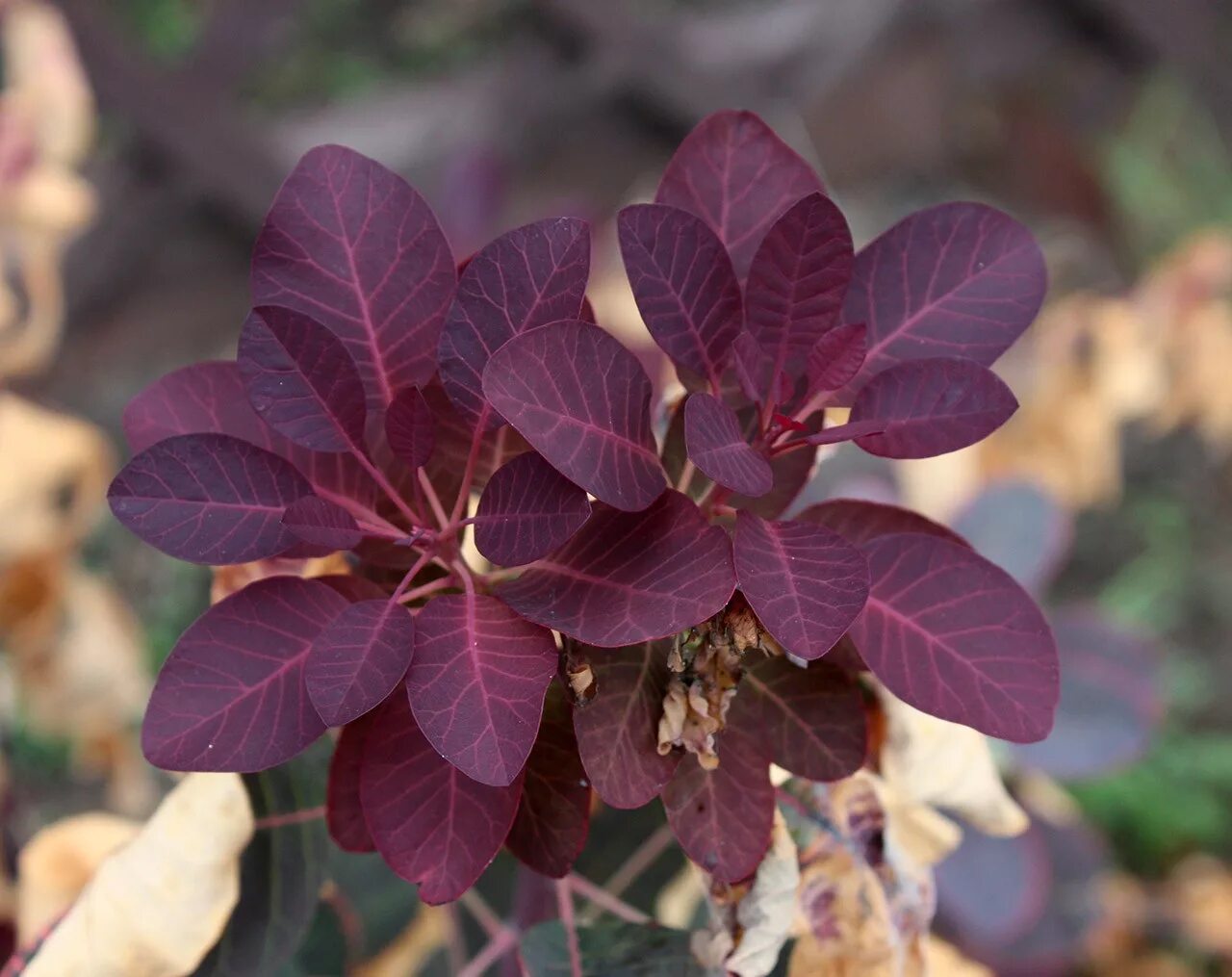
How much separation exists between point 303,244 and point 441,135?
6.24 ft

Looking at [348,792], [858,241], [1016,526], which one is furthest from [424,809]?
[858,241]

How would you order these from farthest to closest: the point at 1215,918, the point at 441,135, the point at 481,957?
the point at 441,135 → the point at 1215,918 → the point at 481,957

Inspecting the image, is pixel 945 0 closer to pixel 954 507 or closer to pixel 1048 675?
pixel 954 507

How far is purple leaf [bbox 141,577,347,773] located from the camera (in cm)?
29

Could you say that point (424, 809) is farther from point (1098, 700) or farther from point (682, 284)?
point (1098, 700)

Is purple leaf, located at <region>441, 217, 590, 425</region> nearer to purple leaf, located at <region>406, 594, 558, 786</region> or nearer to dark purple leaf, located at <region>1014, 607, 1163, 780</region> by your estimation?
purple leaf, located at <region>406, 594, 558, 786</region>

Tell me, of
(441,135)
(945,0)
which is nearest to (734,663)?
(441,135)

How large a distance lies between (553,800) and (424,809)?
0.13ft

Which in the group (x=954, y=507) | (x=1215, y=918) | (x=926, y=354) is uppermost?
(x=926, y=354)

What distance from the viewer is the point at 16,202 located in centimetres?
80

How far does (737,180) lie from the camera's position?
352 mm

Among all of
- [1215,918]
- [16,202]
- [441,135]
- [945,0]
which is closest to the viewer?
[16,202]

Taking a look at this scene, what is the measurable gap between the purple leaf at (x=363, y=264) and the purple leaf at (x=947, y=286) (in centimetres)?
13

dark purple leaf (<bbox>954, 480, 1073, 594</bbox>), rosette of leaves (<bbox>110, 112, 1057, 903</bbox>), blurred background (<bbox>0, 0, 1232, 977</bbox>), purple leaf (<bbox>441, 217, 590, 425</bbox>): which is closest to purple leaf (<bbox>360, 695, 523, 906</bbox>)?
rosette of leaves (<bbox>110, 112, 1057, 903</bbox>)
